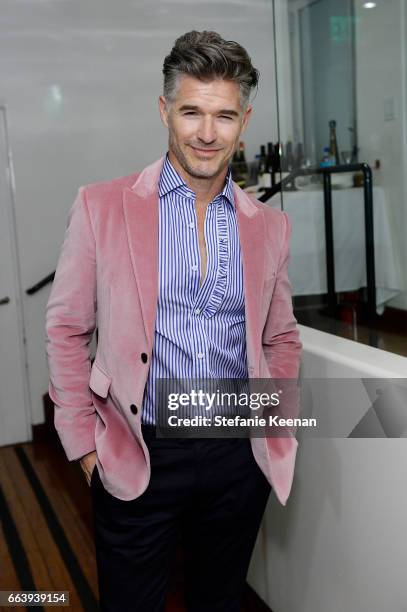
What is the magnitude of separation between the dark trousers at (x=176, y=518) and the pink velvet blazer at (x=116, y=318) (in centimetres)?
5

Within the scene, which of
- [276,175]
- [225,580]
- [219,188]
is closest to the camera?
[219,188]

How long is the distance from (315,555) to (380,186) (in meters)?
1.75

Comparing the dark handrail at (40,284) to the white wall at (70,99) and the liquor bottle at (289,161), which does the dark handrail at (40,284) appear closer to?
the white wall at (70,99)

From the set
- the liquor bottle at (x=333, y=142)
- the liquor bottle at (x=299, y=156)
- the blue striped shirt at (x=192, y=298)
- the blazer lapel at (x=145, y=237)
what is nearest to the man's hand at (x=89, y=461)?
the blue striped shirt at (x=192, y=298)

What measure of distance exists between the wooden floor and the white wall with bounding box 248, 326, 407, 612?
377mm

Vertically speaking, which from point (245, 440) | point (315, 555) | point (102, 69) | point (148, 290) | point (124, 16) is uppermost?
point (124, 16)

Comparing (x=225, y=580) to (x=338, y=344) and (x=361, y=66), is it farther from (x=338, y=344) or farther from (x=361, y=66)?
(x=361, y=66)

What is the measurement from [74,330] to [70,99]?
3100mm

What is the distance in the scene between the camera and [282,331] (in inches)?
61.6

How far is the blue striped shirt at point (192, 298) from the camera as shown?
4.43ft

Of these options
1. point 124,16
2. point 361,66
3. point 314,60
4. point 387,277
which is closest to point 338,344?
point 387,277

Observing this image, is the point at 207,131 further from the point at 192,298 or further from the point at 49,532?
the point at 49,532

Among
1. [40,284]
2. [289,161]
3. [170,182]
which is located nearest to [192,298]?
[170,182]

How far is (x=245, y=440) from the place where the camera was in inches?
57.3
